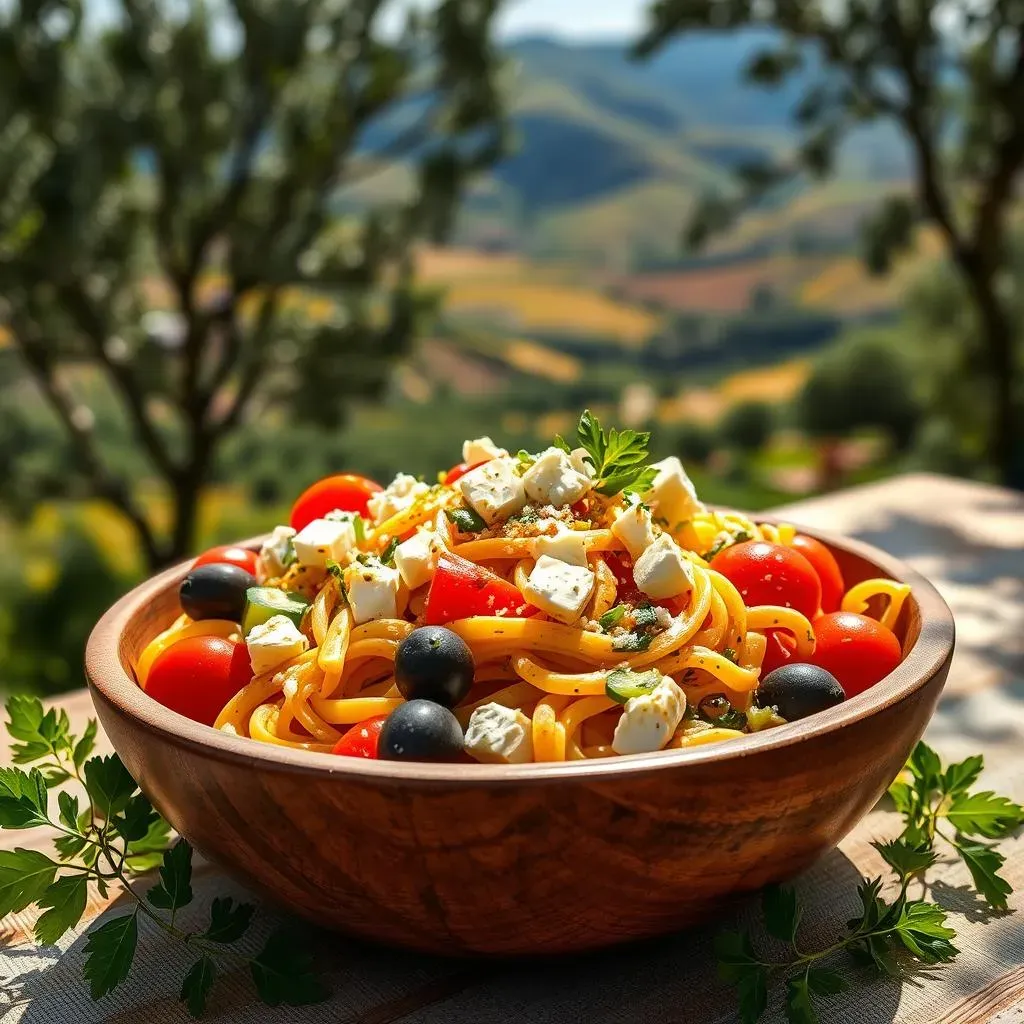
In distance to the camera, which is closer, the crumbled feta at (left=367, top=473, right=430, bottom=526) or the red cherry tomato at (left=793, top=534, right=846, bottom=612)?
the crumbled feta at (left=367, top=473, right=430, bottom=526)

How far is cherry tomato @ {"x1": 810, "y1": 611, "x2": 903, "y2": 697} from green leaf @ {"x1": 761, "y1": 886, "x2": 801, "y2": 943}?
0.42 meters

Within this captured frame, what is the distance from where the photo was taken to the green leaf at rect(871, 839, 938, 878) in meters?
2.24

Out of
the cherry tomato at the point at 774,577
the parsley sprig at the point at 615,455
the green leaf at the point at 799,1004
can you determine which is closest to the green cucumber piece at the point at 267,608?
the parsley sprig at the point at 615,455

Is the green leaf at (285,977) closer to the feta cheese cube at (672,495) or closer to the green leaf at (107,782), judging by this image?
the green leaf at (107,782)

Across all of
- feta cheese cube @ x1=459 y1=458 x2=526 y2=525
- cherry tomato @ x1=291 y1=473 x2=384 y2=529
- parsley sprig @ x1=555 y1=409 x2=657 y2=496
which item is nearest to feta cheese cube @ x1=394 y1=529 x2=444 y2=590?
A: feta cheese cube @ x1=459 y1=458 x2=526 y2=525

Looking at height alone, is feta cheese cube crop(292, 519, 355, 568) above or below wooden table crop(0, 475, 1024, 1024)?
above

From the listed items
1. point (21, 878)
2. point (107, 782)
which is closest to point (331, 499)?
point (107, 782)

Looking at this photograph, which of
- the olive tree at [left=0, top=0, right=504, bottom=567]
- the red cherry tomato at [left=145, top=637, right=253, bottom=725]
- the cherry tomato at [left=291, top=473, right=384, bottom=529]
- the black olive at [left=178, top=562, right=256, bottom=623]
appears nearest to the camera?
the red cherry tomato at [left=145, top=637, right=253, bottom=725]

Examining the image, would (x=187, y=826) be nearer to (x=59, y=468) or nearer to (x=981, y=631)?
(x=981, y=631)

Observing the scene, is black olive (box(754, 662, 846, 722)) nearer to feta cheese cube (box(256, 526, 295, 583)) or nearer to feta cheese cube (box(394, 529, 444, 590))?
feta cheese cube (box(394, 529, 444, 590))

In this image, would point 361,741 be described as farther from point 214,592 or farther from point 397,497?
point 397,497

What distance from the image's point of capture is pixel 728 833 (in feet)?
5.97

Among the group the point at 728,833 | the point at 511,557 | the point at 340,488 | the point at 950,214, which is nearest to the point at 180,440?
the point at 950,214

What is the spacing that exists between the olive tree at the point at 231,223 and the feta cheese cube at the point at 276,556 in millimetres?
5095
